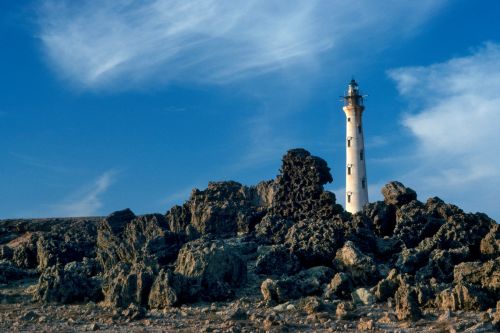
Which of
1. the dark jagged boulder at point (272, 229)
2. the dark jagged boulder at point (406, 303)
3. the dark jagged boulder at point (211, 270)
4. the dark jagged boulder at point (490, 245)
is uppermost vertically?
the dark jagged boulder at point (272, 229)

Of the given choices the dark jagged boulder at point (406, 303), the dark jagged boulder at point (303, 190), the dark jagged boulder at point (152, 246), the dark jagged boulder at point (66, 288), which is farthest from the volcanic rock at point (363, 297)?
the dark jagged boulder at point (303, 190)

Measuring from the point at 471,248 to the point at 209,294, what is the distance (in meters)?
12.2

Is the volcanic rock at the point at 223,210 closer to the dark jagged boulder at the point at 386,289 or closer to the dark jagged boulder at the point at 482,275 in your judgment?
the dark jagged boulder at the point at 386,289

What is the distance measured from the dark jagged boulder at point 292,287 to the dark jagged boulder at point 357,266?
3.15ft

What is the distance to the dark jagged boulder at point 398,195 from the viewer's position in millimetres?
40500

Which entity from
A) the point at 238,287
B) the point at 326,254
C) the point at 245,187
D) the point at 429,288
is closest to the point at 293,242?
the point at 326,254

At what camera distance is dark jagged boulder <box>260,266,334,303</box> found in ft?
84.5

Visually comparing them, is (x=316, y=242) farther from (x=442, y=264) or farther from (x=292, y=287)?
(x=292, y=287)

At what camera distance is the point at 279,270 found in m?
31.2

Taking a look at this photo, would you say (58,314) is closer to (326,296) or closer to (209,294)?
(209,294)

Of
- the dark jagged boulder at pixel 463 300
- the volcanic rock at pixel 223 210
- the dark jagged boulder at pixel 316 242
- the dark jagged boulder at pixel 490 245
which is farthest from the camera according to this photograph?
the volcanic rock at pixel 223 210

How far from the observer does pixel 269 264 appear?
103ft

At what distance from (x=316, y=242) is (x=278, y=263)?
2.08 meters

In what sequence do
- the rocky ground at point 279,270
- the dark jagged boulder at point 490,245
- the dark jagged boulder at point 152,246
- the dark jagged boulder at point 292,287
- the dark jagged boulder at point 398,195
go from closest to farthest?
the rocky ground at point 279,270, the dark jagged boulder at point 292,287, the dark jagged boulder at point 490,245, the dark jagged boulder at point 152,246, the dark jagged boulder at point 398,195
